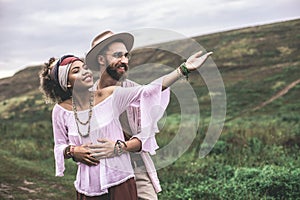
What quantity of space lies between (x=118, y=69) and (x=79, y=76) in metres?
0.25

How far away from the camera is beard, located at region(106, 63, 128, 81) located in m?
3.18

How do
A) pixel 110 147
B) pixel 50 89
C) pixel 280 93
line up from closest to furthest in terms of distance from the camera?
pixel 110 147 → pixel 50 89 → pixel 280 93

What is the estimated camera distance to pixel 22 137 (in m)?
15.5

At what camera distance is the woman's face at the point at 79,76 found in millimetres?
3211

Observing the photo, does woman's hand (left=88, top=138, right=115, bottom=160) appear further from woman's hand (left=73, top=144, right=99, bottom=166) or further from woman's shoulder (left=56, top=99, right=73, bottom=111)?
Answer: woman's shoulder (left=56, top=99, right=73, bottom=111)

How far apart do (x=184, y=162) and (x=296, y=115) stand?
5.79 m

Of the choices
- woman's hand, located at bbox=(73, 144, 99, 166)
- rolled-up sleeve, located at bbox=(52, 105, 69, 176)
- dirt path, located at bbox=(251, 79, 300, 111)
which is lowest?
dirt path, located at bbox=(251, 79, 300, 111)

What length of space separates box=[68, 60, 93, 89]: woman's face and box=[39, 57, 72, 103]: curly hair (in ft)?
0.45

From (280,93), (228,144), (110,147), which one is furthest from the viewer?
(280,93)

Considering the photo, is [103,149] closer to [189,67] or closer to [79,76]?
[79,76]

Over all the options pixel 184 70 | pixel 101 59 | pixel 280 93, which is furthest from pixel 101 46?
pixel 280 93

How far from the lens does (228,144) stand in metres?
11.9

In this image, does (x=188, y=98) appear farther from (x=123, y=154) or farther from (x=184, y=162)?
(x=184, y=162)

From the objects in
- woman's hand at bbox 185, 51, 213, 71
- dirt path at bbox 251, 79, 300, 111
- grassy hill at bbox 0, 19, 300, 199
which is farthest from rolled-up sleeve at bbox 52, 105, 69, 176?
dirt path at bbox 251, 79, 300, 111
